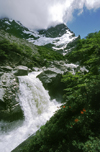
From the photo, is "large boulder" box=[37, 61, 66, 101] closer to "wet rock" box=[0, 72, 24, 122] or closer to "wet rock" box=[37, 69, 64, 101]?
"wet rock" box=[37, 69, 64, 101]

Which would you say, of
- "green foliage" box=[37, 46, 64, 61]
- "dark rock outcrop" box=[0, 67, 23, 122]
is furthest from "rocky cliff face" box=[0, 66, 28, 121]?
"green foliage" box=[37, 46, 64, 61]

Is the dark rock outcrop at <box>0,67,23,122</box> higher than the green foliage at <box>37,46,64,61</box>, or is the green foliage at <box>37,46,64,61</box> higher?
the green foliage at <box>37,46,64,61</box>

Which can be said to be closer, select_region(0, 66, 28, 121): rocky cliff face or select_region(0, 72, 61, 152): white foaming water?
select_region(0, 72, 61, 152): white foaming water

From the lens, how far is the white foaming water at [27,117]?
5.27 metres

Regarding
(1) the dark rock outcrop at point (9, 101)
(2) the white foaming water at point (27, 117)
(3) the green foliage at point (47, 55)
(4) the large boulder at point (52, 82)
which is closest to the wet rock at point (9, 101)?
(1) the dark rock outcrop at point (9, 101)

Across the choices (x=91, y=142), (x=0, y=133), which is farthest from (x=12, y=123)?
(x=91, y=142)

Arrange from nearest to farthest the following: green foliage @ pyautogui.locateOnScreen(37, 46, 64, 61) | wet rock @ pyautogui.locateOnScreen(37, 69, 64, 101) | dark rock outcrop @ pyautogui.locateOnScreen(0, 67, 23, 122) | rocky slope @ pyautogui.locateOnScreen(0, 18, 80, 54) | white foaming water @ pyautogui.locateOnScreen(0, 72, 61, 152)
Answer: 1. white foaming water @ pyautogui.locateOnScreen(0, 72, 61, 152)
2. dark rock outcrop @ pyautogui.locateOnScreen(0, 67, 23, 122)
3. wet rock @ pyautogui.locateOnScreen(37, 69, 64, 101)
4. green foliage @ pyautogui.locateOnScreen(37, 46, 64, 61)
5. rocky slope @ pyautogui.locateOnScreen(0, 18, 80, 54)

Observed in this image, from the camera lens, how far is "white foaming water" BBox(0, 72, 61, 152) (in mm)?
5268

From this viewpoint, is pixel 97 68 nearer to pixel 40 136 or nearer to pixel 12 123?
pixel 40 136

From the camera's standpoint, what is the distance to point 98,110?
11.8 ft

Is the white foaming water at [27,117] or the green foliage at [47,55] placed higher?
the green foliage at [47,55]

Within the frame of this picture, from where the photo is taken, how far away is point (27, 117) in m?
7.11

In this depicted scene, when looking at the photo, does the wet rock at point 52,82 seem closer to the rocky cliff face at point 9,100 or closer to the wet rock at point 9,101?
the rocky cliff face at point 9,100

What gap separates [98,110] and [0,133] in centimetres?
646
